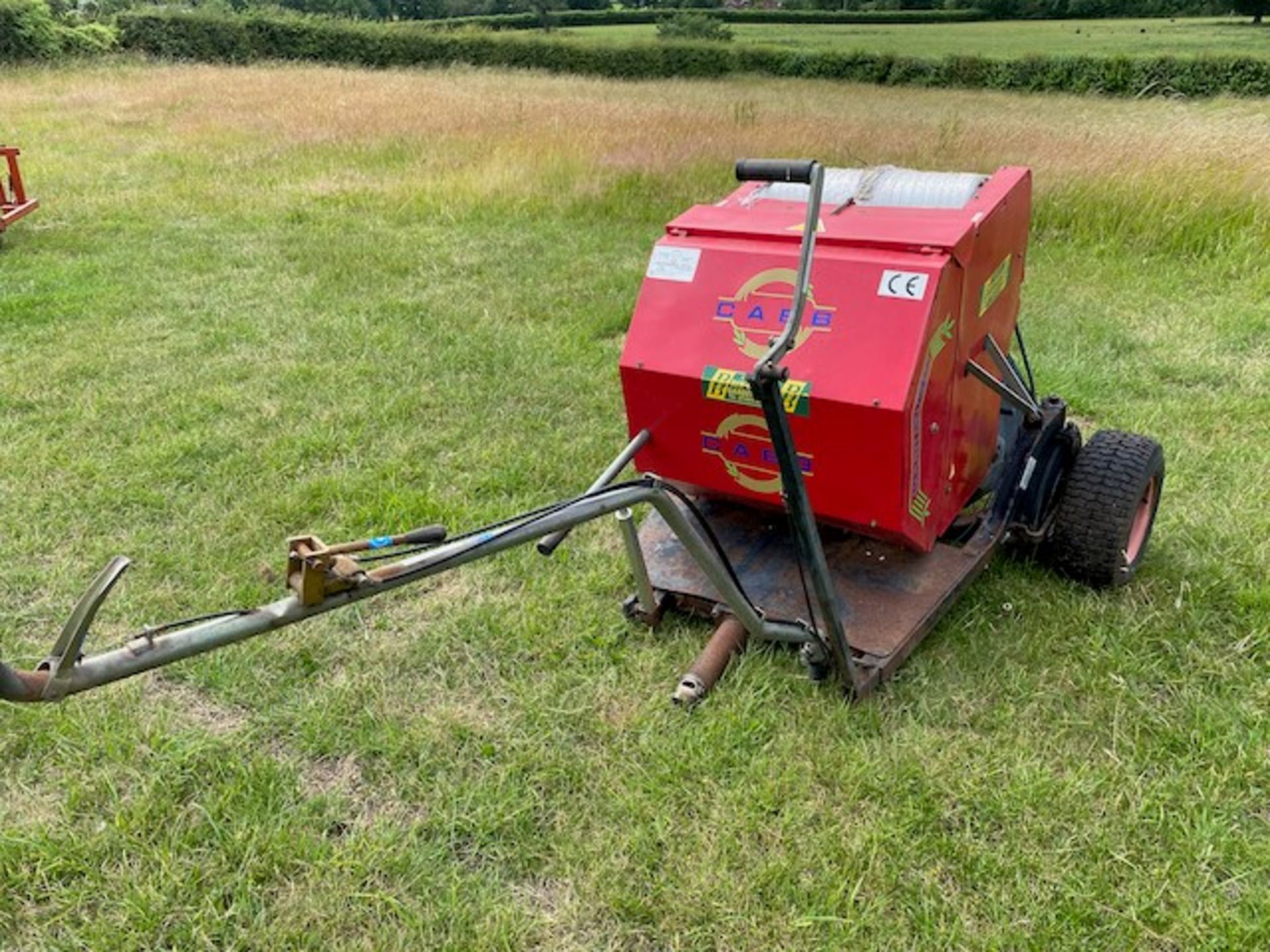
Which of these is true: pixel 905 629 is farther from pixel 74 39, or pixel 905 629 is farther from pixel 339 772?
pixel 74 39

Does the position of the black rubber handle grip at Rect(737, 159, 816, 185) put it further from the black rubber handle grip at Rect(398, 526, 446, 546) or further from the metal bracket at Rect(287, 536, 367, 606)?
the metal bracket at Rect(287, 536, 367, 606)

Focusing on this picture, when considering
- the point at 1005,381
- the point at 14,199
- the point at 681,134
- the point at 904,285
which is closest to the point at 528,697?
the point at 904,285

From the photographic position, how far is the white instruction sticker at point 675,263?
9.05ft

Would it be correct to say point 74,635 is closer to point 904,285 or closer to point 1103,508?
point 904,285

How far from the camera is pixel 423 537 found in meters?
1.68

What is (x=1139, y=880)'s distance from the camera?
2.10 m

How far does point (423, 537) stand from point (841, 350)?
1.26 metres

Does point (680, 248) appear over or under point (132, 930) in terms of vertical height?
over

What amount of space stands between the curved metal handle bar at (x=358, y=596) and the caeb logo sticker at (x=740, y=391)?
1.46ft

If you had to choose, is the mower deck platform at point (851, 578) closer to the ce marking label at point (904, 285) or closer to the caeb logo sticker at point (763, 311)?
the caeb logo sticker at point (763, 311)

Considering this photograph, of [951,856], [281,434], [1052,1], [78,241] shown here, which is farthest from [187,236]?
[1052,1]

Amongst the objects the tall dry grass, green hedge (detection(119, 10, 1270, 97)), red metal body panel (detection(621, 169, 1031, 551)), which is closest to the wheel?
red metal body panel (detection(621, 169, 1031, 551))

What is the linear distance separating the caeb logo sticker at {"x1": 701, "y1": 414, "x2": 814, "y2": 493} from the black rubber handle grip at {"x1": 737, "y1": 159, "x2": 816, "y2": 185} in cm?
68

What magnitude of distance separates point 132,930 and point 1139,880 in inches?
83.5
